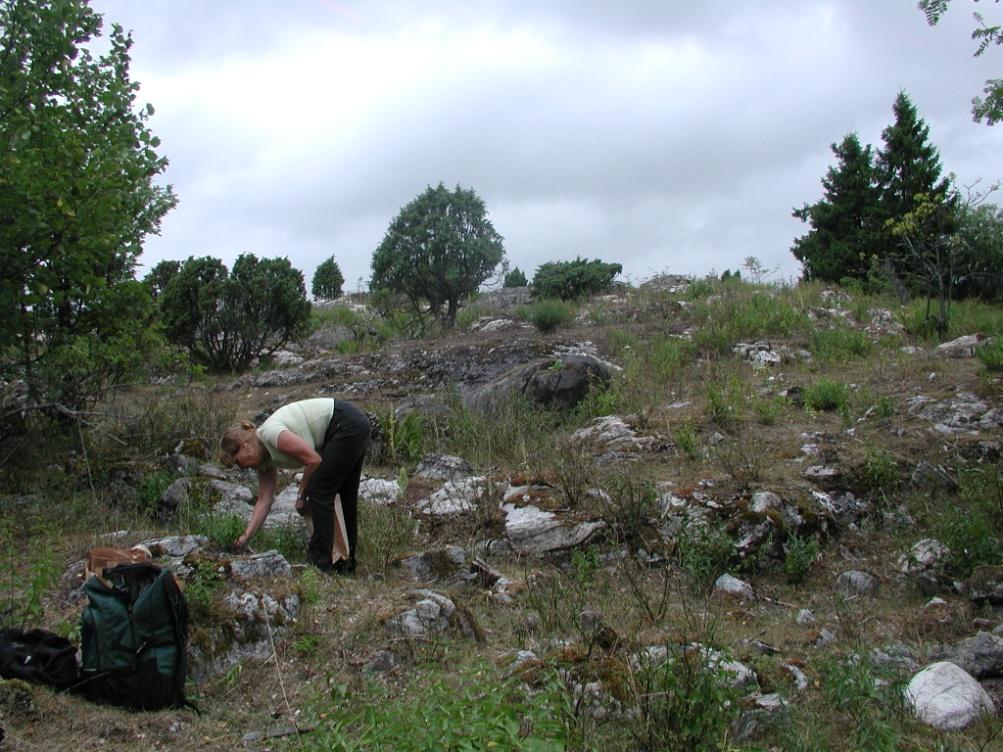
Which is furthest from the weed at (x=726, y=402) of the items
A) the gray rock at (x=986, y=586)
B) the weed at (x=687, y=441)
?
the gray rock at (x=986, y=586)

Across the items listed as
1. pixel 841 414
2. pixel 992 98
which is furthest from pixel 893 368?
pixel 992 98

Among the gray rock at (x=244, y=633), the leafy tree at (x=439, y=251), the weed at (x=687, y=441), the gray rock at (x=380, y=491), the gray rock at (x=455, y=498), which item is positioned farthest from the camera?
the leafy tree at (x=439, y=251)

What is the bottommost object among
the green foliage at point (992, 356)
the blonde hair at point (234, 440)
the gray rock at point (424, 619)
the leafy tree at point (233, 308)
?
the gray rock at point (424, 619)

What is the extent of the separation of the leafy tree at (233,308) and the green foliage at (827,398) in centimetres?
846

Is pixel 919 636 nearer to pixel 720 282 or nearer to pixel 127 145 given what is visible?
pixel 127 145

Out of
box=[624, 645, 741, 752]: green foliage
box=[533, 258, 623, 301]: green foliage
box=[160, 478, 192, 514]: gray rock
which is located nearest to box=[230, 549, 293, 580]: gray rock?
box=[160, 478, 192, 514]: gray rock

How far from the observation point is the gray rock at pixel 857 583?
16.3 feet

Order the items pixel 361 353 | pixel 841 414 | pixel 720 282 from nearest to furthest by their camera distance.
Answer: pixel 841 414
pixel 361 353
pixel 720 282

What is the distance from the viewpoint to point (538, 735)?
258 cm

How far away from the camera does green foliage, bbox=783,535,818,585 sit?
5.28m

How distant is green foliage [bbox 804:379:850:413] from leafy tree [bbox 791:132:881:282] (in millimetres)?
14134

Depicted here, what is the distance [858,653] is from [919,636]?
86 centimetres

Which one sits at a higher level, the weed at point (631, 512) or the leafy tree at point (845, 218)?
the leafy tree at point (845, 218)

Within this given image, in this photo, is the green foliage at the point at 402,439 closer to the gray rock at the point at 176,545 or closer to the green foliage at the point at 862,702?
the gray rock at the point at 176,545
